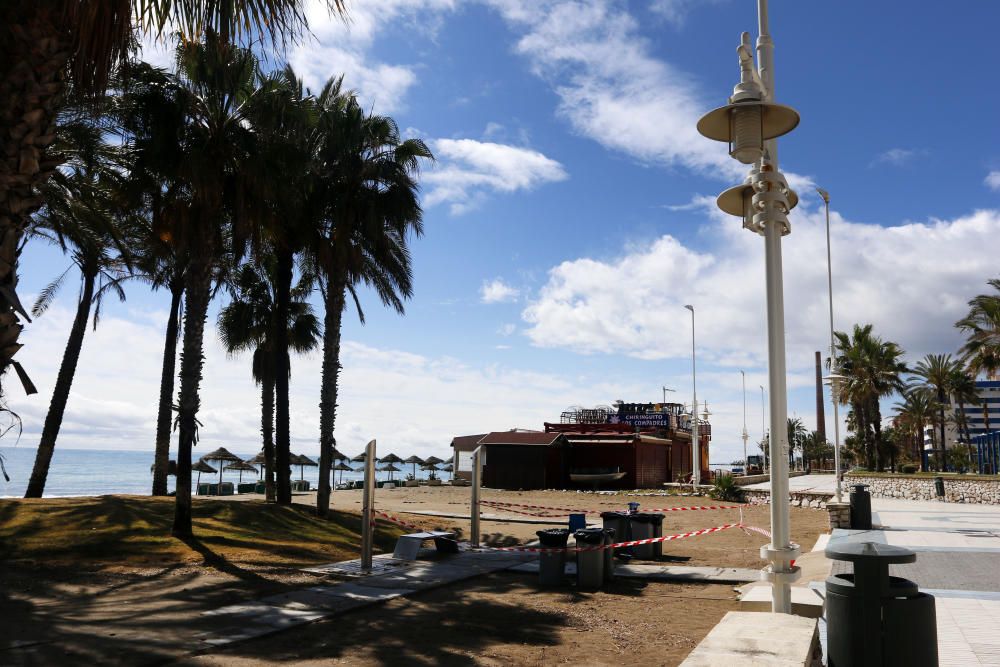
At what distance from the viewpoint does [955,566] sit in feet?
41.3

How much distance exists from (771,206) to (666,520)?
58.5 feet

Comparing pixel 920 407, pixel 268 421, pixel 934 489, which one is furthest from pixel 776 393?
pixel 920 407

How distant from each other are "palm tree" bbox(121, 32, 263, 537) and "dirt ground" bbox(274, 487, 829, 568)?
7.76m

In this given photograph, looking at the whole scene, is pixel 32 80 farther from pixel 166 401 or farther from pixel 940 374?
pixel 940 374

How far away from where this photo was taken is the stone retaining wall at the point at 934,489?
2788 cm

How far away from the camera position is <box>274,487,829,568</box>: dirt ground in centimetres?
1549

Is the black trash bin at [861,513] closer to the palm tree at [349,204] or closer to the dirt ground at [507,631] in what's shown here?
the dirt ground at [507,631]

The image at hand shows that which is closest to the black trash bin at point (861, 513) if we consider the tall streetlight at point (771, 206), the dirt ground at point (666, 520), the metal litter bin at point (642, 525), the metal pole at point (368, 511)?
the dirt ground at point (666, 520)

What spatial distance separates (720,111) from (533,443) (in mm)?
36400

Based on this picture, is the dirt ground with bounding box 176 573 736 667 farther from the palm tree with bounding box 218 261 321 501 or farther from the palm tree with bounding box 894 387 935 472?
the palm tree with bounding box 894 387 935 472

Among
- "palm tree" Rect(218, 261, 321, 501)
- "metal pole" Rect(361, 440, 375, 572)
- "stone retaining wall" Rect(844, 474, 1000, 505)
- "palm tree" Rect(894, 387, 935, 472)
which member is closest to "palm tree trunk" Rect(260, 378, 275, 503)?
"palm tree" Rect(218, 261, 321, 501)

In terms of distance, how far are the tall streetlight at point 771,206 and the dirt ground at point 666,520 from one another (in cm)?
731

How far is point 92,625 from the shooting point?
26.4 feet

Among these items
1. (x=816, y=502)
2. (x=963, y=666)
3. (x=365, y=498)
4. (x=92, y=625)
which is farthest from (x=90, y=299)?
(x=816, y=502)
